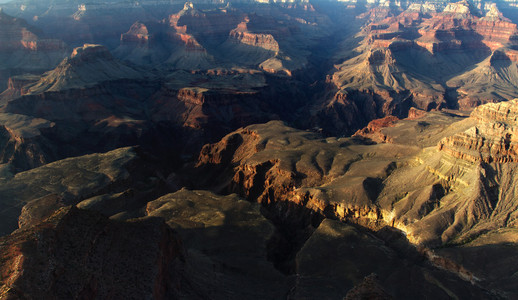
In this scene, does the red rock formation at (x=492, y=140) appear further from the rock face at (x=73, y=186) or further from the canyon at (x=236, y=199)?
the rock face at (x=73, y=186)

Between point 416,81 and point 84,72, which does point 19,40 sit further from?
point 416,81

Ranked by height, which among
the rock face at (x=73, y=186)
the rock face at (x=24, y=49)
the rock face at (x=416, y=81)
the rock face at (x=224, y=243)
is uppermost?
the rock face at (x=224, y=243)

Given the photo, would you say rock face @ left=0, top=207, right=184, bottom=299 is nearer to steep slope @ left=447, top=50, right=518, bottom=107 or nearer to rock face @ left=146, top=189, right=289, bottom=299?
rock face @ left=146, top=189, right=289, bottom=299

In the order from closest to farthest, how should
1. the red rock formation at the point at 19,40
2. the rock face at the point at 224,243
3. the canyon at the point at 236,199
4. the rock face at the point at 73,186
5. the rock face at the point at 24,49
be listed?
the canyon at the point at 236,199, the rock face at the point at 224,243, the rock face at the point at 73,186, the rock face at the point at 24,49, the red rock formation at the point at 19,40

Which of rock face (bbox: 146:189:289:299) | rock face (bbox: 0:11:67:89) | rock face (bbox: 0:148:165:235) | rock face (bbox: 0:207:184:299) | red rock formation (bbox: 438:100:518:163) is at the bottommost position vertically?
rock face (bbox: 0:11:67:89)

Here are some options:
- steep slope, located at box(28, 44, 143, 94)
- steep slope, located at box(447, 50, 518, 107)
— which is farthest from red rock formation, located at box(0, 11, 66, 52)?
steep slope, located at box(447, 50, 518, 107)

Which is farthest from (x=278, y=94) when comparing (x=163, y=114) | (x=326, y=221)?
(x=326, y=221)

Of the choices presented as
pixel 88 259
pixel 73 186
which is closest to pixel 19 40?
pixel 73 186

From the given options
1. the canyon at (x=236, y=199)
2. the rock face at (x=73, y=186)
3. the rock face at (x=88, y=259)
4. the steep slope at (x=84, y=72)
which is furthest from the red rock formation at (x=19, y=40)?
the rock face at (x=88, y=259)

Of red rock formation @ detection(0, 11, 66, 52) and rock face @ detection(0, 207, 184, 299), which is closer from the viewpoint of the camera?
rock face @ detection(0, 207, 184, 299)
